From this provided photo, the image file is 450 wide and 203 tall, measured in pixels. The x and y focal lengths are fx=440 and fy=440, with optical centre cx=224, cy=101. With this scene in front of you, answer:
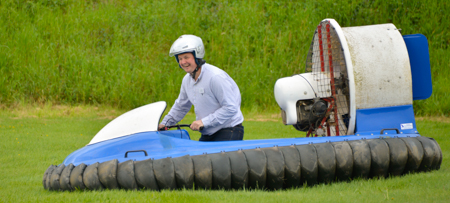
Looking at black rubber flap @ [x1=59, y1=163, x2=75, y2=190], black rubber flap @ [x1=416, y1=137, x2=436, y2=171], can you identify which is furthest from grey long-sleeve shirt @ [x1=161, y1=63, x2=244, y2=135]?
black rubber flap @ [x1=416, y1=137, x2=436, y2=171]

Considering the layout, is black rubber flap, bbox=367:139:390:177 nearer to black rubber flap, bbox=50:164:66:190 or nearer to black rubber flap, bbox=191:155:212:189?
black rubber flap, bbox=191:155:212:189

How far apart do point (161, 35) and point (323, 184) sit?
25.7 feet

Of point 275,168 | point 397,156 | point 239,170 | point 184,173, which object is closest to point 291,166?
point 275,168

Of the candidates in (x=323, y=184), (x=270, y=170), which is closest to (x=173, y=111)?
Result: (x=270, y=170)

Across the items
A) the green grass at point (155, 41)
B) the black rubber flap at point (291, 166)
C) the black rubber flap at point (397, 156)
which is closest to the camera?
the black rubber flap at point (291, 166)

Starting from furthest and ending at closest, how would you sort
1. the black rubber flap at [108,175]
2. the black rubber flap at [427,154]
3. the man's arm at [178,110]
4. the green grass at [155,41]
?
the green grass at [155,41] → the man's arm at [178,110] → the black rubber flap at [427,154] → the black rubber flap at [108,175]

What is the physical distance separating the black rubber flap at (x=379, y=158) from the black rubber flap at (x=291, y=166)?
0.54 m

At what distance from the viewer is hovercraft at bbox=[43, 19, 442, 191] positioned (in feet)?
8.93

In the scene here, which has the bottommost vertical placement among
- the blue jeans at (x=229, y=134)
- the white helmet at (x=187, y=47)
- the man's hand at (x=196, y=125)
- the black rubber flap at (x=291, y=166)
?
the black rubber flap at (x=291, y=166)

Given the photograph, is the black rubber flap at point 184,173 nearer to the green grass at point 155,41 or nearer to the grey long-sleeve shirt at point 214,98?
the grey long-sleeve shirt at point 214,98

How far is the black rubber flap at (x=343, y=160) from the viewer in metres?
2.90

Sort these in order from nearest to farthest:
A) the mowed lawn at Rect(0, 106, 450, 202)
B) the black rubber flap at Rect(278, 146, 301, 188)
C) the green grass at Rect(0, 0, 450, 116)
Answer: the mowed lawn at Rect(0, 106, 450, 202) < the black rubber flap at Rect(278, 146, 301, 188) < the green grass at Rect(0, 0, 450, 116)

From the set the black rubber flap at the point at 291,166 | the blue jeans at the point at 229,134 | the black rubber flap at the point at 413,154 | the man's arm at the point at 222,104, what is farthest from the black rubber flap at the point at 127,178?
the black rubber flap at the point at 413,154

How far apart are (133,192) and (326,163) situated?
1.24 m
